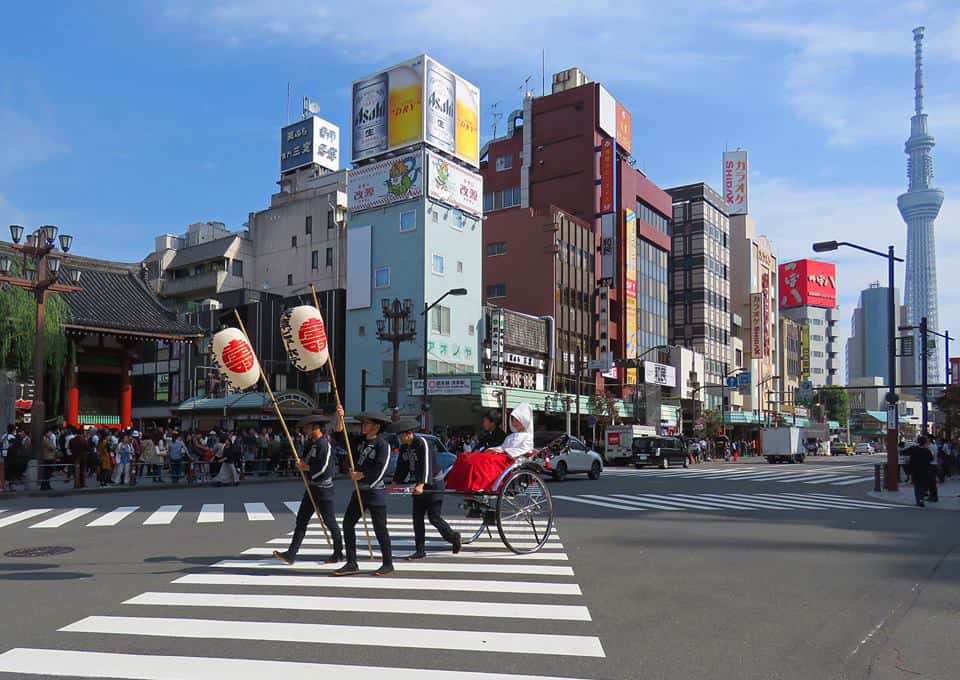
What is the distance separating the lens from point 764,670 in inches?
218

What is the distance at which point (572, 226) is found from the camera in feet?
208

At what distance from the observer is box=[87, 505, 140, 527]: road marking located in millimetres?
14414

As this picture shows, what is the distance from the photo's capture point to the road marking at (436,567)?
9.27 meters

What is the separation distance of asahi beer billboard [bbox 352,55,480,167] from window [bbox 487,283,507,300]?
33.6ft

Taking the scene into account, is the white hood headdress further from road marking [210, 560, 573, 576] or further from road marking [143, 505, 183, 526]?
road marking [143, 505, 183, 526]

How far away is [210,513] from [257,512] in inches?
36.0

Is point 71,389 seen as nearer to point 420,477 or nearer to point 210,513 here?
point 210,513

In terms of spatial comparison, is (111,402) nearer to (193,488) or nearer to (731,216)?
(193,488)

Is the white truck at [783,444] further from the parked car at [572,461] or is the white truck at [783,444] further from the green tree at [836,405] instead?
the green tree at [836,405]

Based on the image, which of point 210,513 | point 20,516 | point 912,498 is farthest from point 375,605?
point 912,498

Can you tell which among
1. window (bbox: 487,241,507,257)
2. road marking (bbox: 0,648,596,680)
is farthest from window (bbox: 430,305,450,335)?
road marking (bbox: 0,648,596,680)

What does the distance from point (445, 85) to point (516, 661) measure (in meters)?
54.8

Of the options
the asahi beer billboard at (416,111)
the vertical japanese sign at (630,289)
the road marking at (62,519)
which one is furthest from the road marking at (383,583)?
the vertical japanese sign at (630,289)

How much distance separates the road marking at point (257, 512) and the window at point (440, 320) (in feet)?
113
